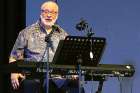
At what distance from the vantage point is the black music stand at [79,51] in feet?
20.7

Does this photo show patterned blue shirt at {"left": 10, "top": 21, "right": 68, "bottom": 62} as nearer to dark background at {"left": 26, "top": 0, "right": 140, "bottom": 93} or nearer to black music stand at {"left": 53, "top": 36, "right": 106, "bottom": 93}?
black music stand at {"left": 53, "top": 36, "right": 106, "bottom": 93}

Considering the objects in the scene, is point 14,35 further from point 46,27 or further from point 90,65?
point 90,65

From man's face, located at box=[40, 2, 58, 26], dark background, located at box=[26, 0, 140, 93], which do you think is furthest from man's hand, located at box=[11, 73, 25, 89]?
dark background, located at box=[26, 0, 140, 93]

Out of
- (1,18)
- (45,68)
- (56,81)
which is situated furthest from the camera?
(1,18)

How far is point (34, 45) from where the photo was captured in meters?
7.04

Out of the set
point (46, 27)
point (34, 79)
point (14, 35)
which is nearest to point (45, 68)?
point (34, 79)

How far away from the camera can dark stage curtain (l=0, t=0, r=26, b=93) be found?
8430mm

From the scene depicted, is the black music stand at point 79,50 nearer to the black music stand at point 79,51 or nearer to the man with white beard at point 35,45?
the black music stand at point 79,51

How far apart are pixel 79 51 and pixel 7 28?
2.26 metres

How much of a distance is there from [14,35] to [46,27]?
142 centimetres

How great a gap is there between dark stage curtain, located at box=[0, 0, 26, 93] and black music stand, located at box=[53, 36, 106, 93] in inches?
85.0

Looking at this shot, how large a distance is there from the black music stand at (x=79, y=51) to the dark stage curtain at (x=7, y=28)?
2.16 meters

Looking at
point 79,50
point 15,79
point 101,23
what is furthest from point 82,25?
point 101,23

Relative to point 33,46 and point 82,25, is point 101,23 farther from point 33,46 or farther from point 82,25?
point 82,25
